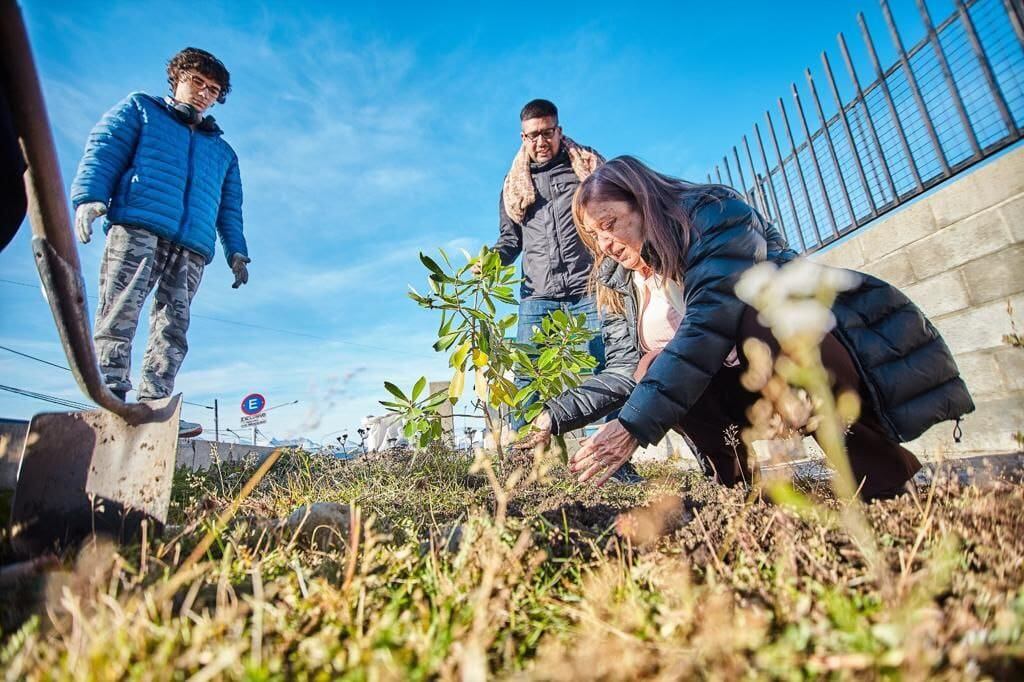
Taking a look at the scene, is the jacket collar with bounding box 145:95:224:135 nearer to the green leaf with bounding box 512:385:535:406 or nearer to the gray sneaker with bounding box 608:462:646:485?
the green leaf with bounding box 512:385:535:406

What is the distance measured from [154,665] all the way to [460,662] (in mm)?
433

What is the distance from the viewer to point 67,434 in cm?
152

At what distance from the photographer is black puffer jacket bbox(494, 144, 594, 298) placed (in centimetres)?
369

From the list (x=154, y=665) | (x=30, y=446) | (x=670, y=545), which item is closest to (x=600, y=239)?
(x=670, y=545)

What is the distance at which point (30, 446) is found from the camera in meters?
1.43

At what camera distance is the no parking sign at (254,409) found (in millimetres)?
16391

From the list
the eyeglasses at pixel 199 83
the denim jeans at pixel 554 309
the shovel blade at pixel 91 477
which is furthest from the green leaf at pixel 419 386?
the eyeglasses at pixel 199 83

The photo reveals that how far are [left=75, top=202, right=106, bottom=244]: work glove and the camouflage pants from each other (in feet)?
0.44

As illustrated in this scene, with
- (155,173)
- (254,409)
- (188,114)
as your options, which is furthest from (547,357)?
(254,409)

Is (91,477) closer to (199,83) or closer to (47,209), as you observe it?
(47,209)

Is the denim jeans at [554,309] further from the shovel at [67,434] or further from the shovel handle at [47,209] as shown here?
the shovel handle at [47,209]

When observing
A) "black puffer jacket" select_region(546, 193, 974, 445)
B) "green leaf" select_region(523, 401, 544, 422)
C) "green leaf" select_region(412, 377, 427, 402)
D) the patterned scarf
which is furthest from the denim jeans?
"black puffer jacket" select_region(546, 193, 974, 445)

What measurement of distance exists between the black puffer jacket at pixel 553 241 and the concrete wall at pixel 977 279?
2.08m

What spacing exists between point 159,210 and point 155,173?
0.99 feet
